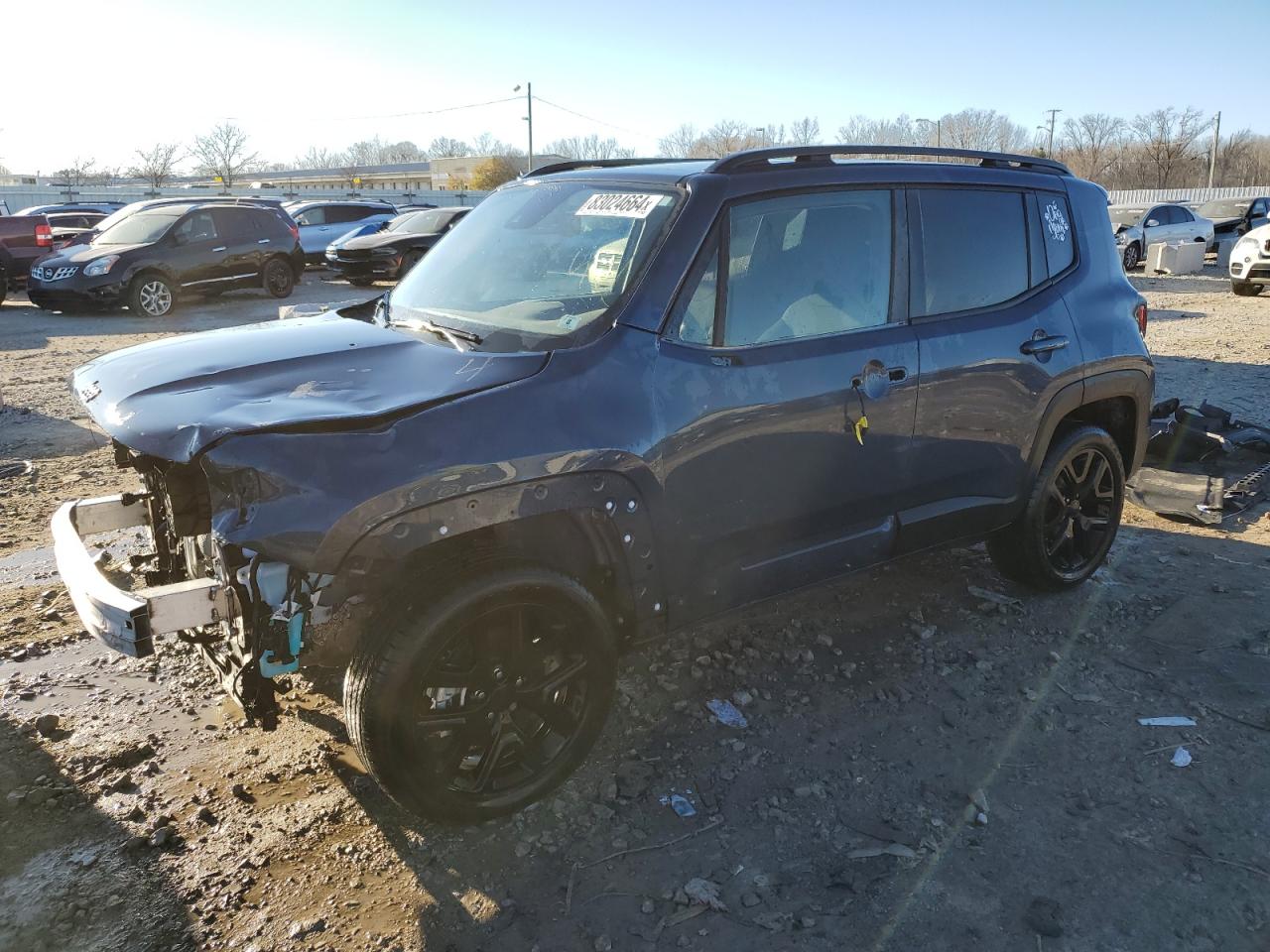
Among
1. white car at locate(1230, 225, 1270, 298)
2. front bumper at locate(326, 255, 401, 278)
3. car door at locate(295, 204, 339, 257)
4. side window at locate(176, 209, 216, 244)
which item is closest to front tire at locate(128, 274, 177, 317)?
side window at locate(176, 209, 216, 244)

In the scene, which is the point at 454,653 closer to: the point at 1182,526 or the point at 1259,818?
the point at 1259,818

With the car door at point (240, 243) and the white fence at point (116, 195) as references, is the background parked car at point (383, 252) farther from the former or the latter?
the white fence at point (116, 195)

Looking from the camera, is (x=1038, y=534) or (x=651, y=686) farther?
(x=1038, y=534)

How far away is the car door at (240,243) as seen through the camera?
1594cm

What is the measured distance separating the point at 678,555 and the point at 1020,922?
4.82 feet

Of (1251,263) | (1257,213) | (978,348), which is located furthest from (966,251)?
(1257,213)

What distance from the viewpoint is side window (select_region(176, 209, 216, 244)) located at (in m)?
15.4

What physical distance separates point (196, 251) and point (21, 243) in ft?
16.2

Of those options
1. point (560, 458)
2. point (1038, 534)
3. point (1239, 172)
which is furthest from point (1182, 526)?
point (1239, 172)

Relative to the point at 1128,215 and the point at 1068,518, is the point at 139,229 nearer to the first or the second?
the point at 1068,518

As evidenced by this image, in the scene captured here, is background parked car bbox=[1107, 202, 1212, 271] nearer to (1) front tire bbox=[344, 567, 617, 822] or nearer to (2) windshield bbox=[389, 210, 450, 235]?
(2) windshield bbox=[389, 210, 450, 235]

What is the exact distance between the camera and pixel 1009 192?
4270mm

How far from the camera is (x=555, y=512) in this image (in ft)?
9.49

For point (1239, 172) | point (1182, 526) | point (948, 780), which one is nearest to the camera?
point (948, 780)
